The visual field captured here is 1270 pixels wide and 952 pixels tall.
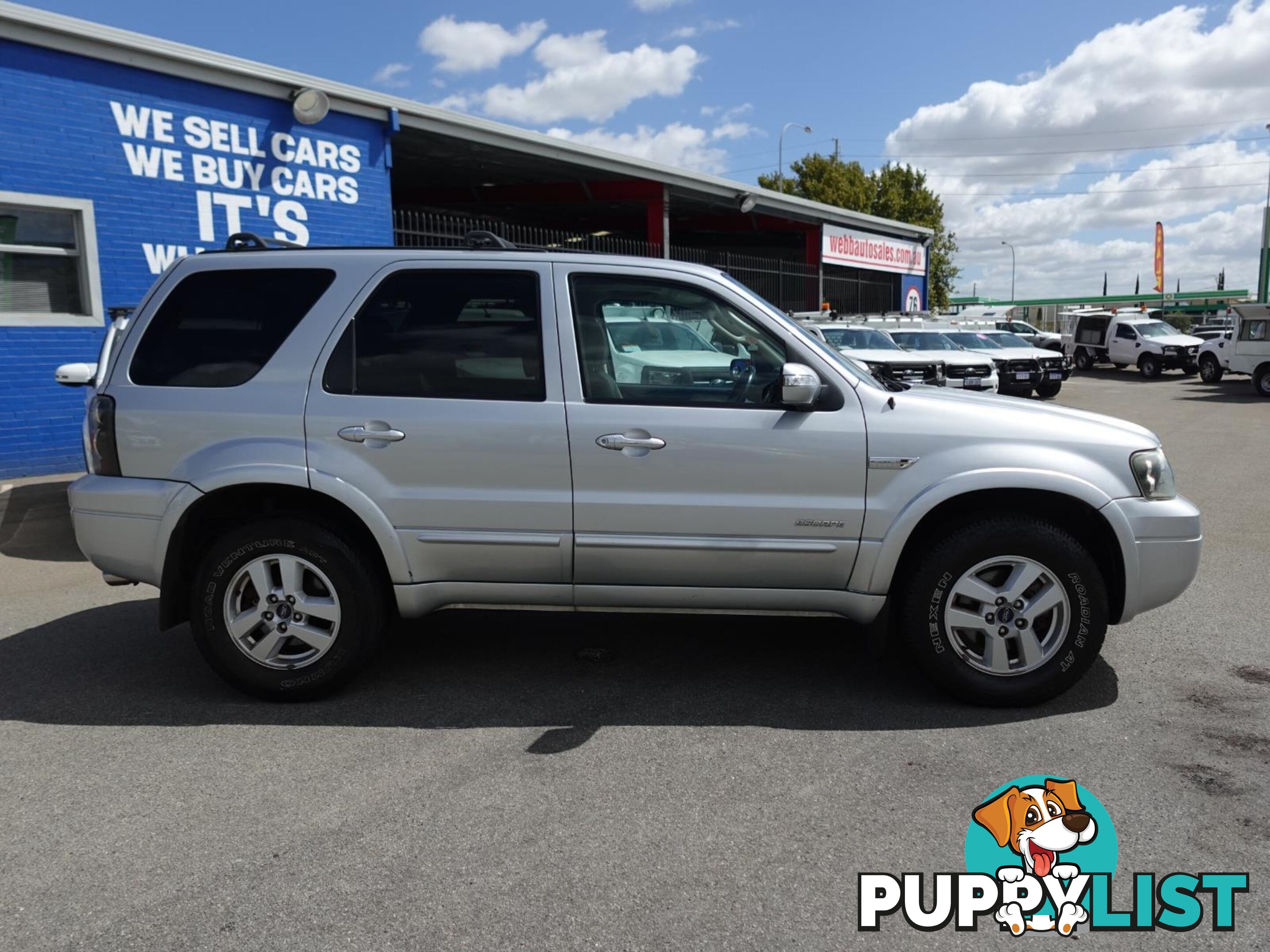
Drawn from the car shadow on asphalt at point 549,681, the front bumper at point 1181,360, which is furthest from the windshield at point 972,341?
the car shadow on asphalt at point 549,681

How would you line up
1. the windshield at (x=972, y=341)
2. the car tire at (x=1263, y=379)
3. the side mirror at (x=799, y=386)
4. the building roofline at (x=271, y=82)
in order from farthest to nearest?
the car tire at (x=1263, y=379), the windshield at (x=972, y=341), the building roofline at (x=271, y=82), the side mirror at (x=799, y=386)

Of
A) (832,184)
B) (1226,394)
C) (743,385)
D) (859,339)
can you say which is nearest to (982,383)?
(859,339)

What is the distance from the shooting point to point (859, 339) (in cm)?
1902

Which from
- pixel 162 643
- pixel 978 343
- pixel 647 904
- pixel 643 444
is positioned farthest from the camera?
pixel 978 343

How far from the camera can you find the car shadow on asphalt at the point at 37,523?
7789 mm

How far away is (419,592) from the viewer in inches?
173

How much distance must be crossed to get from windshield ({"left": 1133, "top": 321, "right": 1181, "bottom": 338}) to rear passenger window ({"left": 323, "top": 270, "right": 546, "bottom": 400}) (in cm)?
3137

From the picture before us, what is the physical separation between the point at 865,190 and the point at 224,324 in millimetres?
45822

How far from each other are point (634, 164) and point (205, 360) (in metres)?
16.1

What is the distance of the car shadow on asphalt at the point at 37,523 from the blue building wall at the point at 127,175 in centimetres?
154

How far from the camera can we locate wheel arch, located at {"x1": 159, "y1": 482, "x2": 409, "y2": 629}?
170 inches

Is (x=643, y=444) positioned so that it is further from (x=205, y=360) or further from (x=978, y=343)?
(x=978, y=343)

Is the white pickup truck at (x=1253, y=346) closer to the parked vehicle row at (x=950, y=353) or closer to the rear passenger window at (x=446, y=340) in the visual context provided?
the parked vehicle row at (x=950, y=353)

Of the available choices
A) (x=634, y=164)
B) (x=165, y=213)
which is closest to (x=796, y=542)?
(x=165, y=213)
